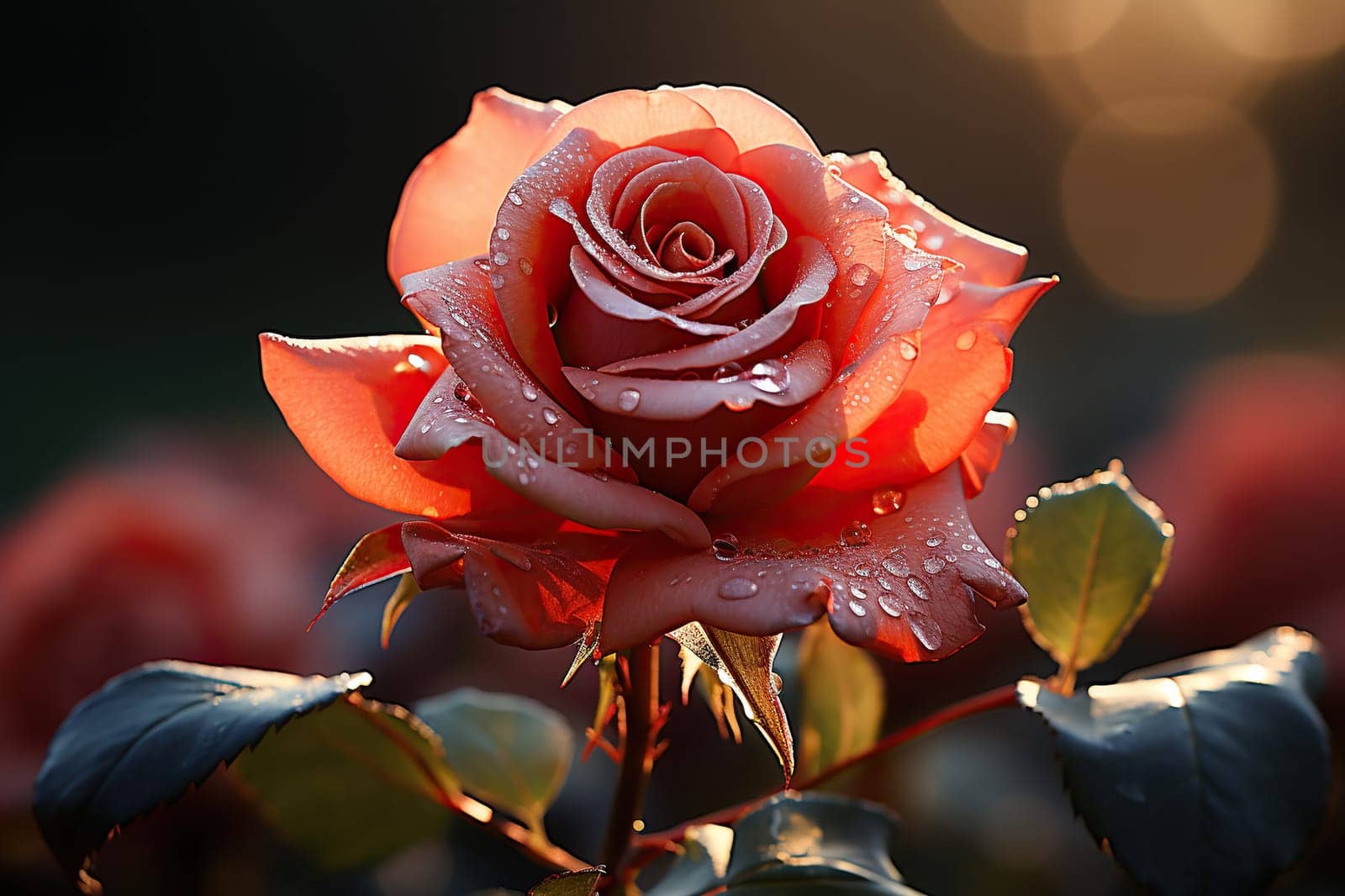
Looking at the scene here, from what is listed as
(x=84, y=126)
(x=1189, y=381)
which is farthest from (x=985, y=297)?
(x=84, y=126)

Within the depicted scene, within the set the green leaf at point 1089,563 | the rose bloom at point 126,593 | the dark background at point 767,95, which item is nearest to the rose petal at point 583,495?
the green leaf at point 1089,563

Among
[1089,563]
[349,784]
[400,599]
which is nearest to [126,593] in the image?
[349,784]

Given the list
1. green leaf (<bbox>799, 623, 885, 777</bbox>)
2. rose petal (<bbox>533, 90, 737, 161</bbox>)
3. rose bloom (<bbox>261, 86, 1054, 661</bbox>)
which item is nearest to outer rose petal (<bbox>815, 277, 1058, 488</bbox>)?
rose bloom (<bbox>261, 86, 1054, 661</bbox>)

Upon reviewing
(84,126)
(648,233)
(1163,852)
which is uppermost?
(84,126)

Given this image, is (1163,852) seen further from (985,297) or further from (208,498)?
(208,498)

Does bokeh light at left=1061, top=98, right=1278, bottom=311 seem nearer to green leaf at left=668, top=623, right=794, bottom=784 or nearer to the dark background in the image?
the dark background
